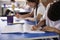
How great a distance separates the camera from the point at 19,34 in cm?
163

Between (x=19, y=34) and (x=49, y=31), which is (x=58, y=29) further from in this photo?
(x=19, y=34)

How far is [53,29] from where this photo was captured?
1688 mm

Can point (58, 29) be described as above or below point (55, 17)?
below

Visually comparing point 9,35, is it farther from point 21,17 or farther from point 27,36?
point 21,17

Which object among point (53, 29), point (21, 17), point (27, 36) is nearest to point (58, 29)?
point (53, 29)

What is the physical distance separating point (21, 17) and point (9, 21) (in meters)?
0.62

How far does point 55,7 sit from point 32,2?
2.28ft

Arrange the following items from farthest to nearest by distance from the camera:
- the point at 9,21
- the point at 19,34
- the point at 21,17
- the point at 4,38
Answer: the point at 21,17 → the point at 9,21 → the point at 19,34 → the point at 4,38

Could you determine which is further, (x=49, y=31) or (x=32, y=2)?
(x=32, y=2)

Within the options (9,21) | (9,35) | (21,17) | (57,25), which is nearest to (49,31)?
(57,25)

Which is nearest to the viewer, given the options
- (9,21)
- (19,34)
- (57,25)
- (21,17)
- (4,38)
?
(4,38)

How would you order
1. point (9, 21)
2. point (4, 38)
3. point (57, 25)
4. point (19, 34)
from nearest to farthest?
point (4, 38) < point (19, 34) < point (57, 25) < point (9, 21)

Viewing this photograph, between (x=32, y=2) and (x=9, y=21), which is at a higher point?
(x=32, y=2)

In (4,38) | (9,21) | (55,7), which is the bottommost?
(4,38)
